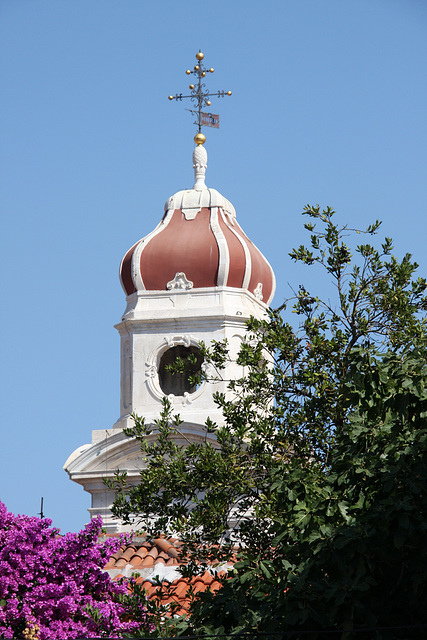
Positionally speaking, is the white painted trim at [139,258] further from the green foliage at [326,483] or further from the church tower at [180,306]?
the green foliage at [326,483]

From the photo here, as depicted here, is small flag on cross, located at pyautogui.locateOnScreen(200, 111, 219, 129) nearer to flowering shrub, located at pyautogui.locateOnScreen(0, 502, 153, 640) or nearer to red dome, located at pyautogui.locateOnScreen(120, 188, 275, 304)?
red dome, located at pyautogui.locateOnScreen(120, 188, 275, 304)

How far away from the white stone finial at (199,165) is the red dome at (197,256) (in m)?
0.99

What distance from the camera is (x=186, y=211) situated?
29.7 m

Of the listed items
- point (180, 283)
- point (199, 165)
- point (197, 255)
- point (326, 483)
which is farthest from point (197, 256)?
point (326, 483)

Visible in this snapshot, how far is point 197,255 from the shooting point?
93.7 ft

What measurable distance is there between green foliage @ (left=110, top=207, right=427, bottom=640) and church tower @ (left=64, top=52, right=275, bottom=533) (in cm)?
1251

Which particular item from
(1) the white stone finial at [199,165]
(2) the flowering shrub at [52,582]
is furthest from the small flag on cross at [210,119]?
(2) the flowering shrub at [52,582]

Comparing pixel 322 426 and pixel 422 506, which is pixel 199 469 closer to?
pixel 322 426

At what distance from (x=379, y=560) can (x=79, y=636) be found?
561 centimetres

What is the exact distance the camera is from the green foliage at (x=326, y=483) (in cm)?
1030

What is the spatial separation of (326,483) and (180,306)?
17009 millimetres

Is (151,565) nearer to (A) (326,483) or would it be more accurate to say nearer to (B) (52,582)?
(B) (52,582)

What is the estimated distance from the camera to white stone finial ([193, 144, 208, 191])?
30.8 metres

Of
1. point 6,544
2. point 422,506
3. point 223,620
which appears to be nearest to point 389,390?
point 422,506
